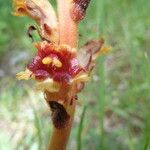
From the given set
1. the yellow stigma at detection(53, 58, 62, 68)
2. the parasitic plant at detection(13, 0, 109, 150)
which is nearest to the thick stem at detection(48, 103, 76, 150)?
the parasitic plant at detection(13, 0, 109, 150)

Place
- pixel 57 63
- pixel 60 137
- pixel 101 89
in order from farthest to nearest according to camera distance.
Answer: pixel 101 89 → pixel 60 137 → pixel 57 63

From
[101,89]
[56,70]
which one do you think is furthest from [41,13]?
[101,89]

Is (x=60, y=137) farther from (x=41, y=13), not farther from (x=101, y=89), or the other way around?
(x=101, y=89)

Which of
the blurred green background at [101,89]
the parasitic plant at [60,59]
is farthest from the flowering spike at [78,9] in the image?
the blurred green background at [101,89]

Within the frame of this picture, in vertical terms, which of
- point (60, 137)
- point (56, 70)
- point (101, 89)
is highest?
point (56, 70)

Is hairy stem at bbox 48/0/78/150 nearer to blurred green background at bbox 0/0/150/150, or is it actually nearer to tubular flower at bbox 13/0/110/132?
tubular flower at bbox 13/0/110/132

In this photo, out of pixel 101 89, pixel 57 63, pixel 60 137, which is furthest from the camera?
pixel 101 89

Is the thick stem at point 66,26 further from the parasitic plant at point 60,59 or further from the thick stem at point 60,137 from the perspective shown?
the thick stem at point 60,137

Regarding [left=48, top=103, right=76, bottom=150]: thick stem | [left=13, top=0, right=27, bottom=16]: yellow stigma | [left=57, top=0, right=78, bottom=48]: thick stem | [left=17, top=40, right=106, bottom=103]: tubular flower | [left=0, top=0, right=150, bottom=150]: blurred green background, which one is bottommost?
[left=0, top=0, right=150, bottom=150]: blurred green background

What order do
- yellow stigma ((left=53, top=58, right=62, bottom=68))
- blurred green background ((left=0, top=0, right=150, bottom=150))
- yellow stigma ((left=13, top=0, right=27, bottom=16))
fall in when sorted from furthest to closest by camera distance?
blurred green background ((left=0, top=0, right=150, bottom=150)), yellow stigma ((left=13, top=0, right=27, bottom=16)), yellow stigma ((left=53, top=58, right=62, bottom=68))
